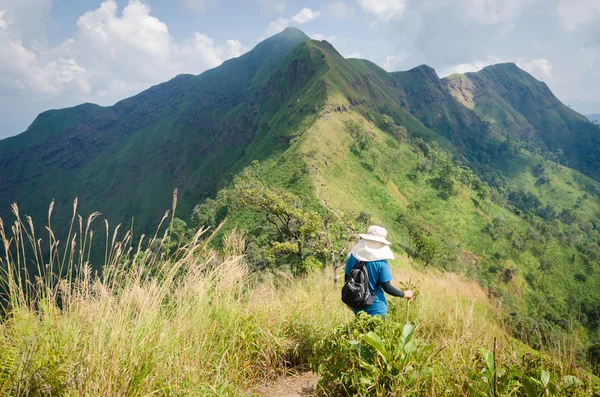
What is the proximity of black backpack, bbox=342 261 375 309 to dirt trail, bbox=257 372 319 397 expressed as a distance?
0.90m

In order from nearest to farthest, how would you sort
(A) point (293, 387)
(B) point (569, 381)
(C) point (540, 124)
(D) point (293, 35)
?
(B) point (569, 381) → (A) point (293, 387) → (C) point (540, 124) → (D) point (293, 35)

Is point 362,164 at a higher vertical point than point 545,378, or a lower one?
higher

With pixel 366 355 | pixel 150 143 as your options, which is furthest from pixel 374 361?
pixel 150 143

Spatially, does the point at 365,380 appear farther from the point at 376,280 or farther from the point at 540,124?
the point at 540,124

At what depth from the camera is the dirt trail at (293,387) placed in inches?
115

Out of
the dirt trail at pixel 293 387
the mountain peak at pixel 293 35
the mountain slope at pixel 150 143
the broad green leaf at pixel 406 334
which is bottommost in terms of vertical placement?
the dirt trail at pixel 293 387

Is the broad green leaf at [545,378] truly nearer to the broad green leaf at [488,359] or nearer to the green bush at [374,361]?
the broad green leaf at [488,359]

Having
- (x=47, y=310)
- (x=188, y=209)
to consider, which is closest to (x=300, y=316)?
(x=47, y=310)

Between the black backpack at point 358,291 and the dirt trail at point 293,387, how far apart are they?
897mm

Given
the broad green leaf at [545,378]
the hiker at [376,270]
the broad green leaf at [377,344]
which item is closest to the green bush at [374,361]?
the broad green leaf at [377,344]

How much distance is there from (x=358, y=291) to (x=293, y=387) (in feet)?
3.98

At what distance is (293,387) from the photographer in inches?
120

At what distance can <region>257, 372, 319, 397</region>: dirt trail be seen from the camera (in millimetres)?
2930

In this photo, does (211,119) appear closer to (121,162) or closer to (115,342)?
(121,162)
